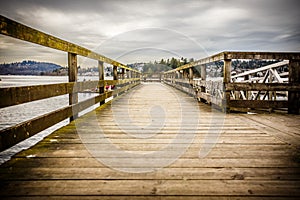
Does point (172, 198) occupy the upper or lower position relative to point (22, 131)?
lower

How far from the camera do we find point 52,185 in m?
1.28

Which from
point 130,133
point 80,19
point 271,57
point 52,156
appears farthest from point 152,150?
point 80,19

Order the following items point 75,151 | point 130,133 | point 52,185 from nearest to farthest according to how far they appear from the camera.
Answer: point 52,185, point 75,151, point 130,133

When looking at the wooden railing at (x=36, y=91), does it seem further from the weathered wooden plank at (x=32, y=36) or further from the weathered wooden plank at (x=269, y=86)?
the weathered wooden plank at (x=269, y=86)

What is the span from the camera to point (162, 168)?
1.54 meters

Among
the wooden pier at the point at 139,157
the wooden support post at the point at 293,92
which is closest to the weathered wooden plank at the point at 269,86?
the wooden support post at the point at 293,92

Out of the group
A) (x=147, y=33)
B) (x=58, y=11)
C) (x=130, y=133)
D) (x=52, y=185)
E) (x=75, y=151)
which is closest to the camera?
(x=52, y=185)

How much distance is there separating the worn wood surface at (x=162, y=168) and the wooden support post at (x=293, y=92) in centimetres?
163

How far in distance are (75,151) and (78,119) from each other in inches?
58.2

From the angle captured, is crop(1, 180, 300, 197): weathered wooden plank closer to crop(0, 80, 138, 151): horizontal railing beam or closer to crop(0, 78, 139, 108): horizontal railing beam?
crop(0, 80, 138, 151): horizontal railing beam

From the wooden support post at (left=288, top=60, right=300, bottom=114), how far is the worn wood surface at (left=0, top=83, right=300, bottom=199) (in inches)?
64.0

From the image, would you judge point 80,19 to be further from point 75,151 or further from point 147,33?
point 75,151

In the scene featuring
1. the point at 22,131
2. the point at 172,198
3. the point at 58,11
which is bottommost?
the point at 172,198

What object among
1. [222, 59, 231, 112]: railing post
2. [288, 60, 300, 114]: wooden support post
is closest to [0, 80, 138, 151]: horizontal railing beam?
[222, 59, 231, 112]: railing post
